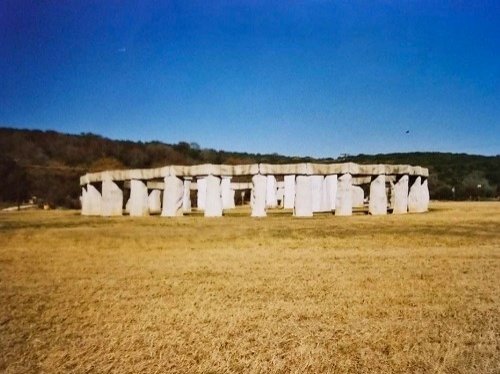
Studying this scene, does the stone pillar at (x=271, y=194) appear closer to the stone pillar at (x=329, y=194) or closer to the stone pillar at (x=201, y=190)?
the stone pillar at (x=201, y=190)

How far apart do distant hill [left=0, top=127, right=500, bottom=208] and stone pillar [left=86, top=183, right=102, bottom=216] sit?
1421 centimetres

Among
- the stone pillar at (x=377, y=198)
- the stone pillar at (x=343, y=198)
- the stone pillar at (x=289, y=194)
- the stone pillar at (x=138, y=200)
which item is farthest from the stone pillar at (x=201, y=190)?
the stone pillar at (x=377, y=198)

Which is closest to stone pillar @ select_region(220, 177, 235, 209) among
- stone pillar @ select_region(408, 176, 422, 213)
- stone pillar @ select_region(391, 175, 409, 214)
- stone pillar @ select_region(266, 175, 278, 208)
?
stone pillar @ select_region(266, 175, 278, 208)

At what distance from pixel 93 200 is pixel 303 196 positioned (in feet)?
Answer: 45.1

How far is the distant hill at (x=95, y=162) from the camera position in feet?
165

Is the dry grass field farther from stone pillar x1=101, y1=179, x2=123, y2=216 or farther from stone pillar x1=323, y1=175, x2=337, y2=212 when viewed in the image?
stone pillar x1=323, y1=175, x2=337, y2=212

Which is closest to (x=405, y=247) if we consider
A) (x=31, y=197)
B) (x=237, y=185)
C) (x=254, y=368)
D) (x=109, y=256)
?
(x=109, y=256)

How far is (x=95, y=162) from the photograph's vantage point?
7225 centimetres

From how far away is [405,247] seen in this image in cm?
1438

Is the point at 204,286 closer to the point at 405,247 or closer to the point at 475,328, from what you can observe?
the point at 475,328

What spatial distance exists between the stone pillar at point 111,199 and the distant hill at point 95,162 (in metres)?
16.4

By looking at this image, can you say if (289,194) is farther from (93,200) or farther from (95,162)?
(95,162)

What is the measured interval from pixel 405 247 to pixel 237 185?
2853cm

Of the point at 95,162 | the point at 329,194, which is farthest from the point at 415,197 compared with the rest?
the point at 95,162
